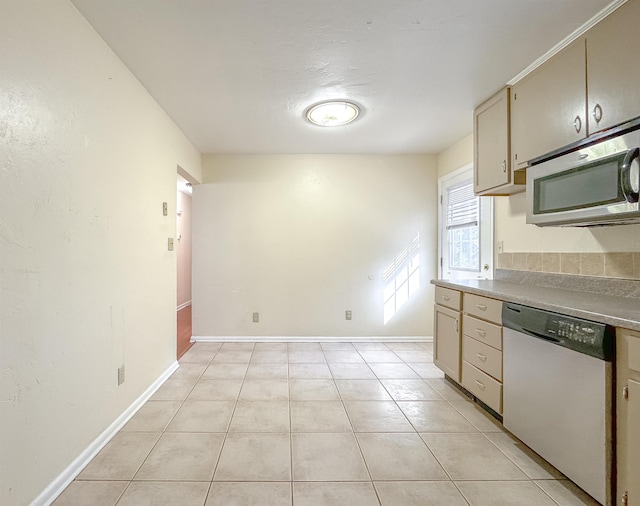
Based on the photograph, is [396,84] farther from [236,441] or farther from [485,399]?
[236,441]

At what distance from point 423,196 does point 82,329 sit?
381 cm

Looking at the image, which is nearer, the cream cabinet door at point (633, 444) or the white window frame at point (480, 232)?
the cream cabinet door at point (633, 444)

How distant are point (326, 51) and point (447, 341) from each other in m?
2.42

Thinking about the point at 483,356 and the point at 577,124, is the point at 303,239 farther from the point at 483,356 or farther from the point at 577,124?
the point at 577,124

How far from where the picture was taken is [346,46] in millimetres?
1985

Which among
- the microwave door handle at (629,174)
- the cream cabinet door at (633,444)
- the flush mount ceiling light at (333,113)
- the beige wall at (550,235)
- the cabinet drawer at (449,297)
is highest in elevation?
the flush mount ceiling light at (333,113)

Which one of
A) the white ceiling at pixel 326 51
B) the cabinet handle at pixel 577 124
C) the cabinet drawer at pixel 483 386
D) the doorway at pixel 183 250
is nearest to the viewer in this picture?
the white ceiling at pixel 326 51

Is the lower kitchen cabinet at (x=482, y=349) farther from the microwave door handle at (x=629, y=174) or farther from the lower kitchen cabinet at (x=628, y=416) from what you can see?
the microwave door handle at (x=629, y=174)

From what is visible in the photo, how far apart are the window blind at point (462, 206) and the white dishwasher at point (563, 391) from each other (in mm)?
1696

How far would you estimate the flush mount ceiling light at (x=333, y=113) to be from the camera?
9.11 ft

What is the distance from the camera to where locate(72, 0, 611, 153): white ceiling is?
1.69 metres

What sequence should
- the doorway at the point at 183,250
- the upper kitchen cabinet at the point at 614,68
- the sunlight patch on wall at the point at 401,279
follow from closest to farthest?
the upper kitchen cabinet at the point at 614,68 → the sunlight patch on wall at the point at 401,279 → the doorway at the point at 183,250

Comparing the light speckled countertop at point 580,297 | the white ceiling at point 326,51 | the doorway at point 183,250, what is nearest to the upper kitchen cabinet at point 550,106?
the white ceiling at point 326,51

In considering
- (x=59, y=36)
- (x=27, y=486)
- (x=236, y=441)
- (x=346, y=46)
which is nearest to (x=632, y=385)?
(x=236, y=441)
